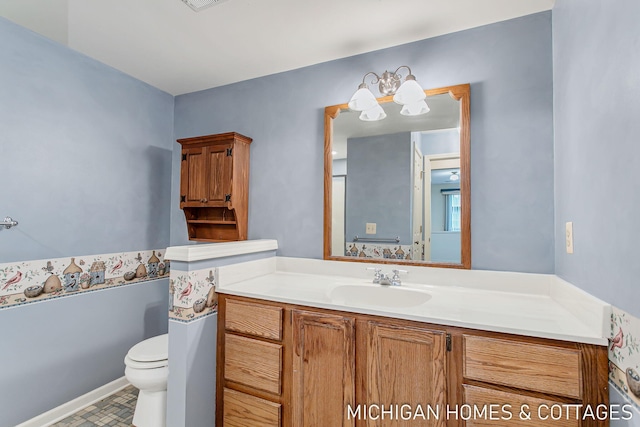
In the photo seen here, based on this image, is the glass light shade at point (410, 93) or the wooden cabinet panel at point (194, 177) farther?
the wooden cabinet panel at point (194, 177)

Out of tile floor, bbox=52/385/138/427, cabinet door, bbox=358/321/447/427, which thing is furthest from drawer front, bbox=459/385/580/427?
tile floor, bbox=52/385/138/427

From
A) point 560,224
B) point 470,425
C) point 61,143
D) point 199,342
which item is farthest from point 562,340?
point 61,143

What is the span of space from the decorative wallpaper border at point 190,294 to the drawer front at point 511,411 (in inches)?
50.6

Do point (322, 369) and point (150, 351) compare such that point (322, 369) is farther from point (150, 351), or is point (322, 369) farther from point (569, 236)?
point (569, 236)

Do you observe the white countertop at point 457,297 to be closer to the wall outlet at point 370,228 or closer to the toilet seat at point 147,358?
the wall outlet at point 370,228

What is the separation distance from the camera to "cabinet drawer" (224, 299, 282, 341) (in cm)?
150

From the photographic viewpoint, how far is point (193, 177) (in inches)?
91.1

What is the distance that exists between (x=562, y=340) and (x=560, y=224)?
0.65 meters

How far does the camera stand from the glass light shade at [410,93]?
170 centimetres

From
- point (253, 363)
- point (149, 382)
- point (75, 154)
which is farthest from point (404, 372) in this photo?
point (75, 154)

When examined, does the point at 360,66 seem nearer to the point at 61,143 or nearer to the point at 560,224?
the point at 560,224

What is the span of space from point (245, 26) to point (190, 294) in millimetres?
1531

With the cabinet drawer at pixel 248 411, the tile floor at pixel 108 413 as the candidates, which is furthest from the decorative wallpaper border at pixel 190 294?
the tile floor at pixel 108 413

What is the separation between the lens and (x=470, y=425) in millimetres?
1128
